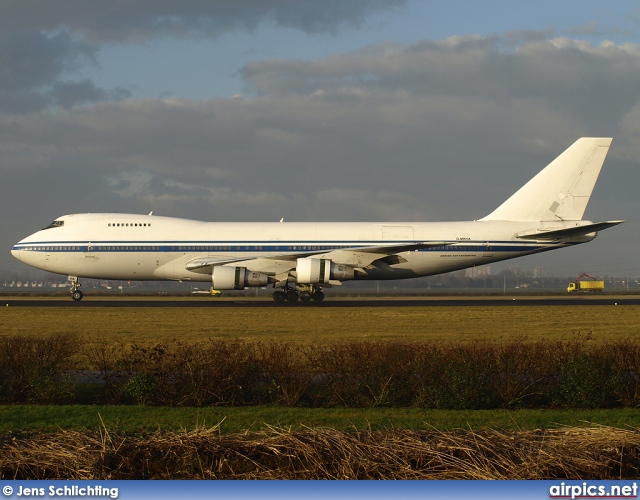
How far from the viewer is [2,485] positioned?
522cm

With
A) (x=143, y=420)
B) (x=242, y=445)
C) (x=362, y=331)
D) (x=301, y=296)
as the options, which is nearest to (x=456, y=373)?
(x=143, y=420)

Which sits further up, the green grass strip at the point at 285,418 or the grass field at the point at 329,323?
the grass field at the point at 329,323

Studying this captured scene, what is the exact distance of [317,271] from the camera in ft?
132

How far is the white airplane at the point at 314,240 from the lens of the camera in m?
43.6

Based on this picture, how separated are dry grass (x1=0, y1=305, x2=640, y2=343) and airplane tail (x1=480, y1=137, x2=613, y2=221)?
910 centimetres

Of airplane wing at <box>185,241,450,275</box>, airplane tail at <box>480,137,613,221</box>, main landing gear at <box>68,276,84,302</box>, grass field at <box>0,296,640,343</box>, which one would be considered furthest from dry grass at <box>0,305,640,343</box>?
airplane tail at <box>480,137,613,221</box>

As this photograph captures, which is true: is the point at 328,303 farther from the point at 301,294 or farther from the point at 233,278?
the point at 233,278

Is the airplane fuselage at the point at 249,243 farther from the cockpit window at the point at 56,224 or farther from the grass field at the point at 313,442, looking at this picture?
the grass field at the point at 313,442

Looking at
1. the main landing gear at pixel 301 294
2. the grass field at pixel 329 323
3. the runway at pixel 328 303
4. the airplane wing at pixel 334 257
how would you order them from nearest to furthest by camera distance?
the grass field at pixel 329 323 < the runway at pixel 328 303 < the airplane wing at pixel 334 257 < the main landing gear at pixel 301 294

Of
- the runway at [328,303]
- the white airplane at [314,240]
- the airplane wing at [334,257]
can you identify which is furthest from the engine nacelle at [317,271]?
the runway at [328,303]

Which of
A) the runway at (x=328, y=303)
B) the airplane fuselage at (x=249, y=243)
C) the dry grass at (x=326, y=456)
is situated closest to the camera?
the dry grass at (x=326, y=456)

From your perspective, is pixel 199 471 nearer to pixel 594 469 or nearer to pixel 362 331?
pixel 594 469

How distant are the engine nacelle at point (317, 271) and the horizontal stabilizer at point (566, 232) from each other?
11.7 metres

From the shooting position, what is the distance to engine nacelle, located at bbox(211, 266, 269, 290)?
4044cm
